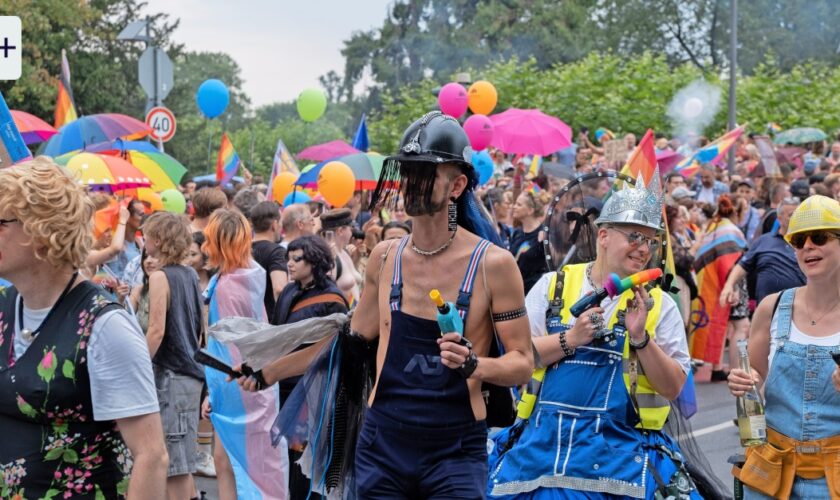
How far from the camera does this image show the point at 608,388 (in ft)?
15.0

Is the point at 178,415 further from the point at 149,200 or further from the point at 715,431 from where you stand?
the point at 149,200

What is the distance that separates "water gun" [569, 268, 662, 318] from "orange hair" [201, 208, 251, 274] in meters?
3.24

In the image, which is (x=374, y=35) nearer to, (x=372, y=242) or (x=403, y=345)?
(x=372, y=242)

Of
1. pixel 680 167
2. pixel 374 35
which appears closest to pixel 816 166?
pixel 680 167

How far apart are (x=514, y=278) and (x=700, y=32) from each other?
53849 mm

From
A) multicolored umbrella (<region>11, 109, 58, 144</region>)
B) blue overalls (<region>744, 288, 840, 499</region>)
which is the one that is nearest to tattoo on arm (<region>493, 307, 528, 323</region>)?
blue overalls (<region>744, 288, 840, 499</region>)

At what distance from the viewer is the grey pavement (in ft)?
28.6

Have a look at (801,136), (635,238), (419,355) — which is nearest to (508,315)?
(419,355)

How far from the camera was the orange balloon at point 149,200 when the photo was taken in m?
11.8

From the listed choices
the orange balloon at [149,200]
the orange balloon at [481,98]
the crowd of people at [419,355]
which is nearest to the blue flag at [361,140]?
the orange balloon at [481,98]

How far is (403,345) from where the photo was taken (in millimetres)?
4062

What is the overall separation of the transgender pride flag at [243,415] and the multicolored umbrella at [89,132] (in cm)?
636

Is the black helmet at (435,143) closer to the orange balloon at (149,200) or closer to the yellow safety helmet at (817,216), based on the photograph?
the yellow safety helmet at (817,216)

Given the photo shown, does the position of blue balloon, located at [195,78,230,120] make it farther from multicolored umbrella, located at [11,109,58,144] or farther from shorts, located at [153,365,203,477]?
shorts, located at [153,365,203,477]
